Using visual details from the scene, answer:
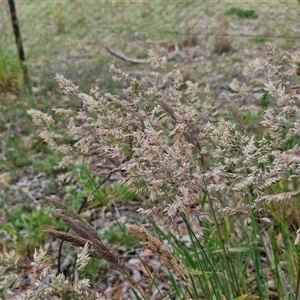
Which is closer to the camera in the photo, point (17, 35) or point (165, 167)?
point (165, 167)

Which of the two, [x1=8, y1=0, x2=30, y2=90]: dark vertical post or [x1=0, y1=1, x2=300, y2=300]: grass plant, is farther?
[x1=8, y1=0, x2=30, y2=90]: dark vertical post

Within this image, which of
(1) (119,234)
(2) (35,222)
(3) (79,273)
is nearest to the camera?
(3) (79,273)

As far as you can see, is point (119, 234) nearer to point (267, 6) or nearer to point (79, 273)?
point (79, 273)

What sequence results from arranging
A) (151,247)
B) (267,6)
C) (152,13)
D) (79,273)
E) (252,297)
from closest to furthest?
(151,247), (252,297), (79,273), (267,6), (152,13)

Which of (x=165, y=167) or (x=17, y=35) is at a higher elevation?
(x=165, y=167)

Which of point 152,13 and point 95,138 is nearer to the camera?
point 95,138

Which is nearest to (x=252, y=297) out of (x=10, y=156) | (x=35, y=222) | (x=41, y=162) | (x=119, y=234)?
(x=119, y=234)

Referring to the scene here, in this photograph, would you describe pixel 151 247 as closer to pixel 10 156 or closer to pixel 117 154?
pixel 117 154

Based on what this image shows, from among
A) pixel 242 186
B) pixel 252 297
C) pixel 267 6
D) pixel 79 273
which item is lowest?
pixel 79 273

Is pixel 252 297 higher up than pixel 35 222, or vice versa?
pixel 252 297

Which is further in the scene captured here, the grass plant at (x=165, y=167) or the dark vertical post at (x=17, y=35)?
the dark vertical post at (x=17, y=35)
